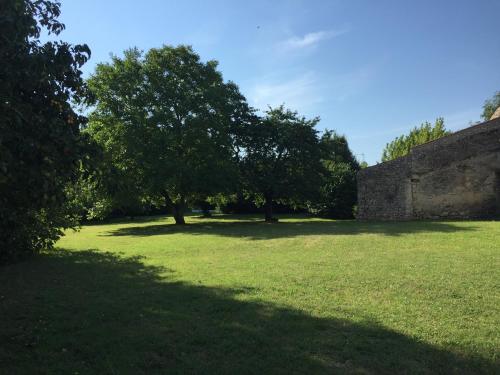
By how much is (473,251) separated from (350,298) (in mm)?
5971

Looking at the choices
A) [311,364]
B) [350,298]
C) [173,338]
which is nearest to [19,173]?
[173,338]

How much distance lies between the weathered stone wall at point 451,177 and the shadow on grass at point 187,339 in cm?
1906

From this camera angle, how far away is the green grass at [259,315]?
4.24 m

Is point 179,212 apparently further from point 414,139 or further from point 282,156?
point 414,139

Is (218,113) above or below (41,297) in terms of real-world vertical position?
above

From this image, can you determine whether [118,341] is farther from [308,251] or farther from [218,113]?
[218,113]

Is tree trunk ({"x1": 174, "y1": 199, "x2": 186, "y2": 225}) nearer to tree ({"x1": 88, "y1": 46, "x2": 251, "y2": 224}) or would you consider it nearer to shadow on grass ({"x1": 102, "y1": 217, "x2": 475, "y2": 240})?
tree ({"x1": 88, "y1": 46, "x2": 251, "y2": 224})

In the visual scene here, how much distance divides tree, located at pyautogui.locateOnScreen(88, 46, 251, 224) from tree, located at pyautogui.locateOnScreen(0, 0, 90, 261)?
18642mm

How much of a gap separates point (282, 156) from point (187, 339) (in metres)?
24.6

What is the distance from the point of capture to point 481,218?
2202cm

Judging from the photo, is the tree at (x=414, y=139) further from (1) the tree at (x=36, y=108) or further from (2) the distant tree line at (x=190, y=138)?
(1) the tree at (x=36, y=108)

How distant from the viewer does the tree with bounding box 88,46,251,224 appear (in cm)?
2417

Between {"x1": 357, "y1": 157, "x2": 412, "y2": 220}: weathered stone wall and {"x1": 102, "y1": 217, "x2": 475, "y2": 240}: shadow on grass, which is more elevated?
{"x1": 357, "y1": 157, "x2": 412, "y2": 220}: weathered stone wall

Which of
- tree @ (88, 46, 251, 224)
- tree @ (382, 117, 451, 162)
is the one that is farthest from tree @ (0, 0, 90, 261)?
tree @ (382, 117, 451, 162)
